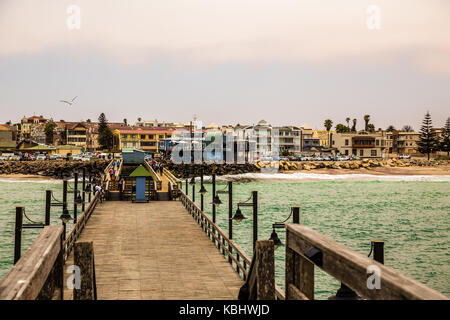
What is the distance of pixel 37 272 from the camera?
3.99m

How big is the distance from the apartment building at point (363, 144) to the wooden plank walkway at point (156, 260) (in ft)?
393

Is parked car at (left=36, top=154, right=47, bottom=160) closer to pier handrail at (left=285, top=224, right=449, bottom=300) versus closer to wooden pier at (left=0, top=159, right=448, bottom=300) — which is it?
wooden pier at (left=0, top=159, right=448, bottom=300)

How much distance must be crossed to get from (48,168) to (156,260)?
310ft

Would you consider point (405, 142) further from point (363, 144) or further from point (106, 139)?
point (106, 139)

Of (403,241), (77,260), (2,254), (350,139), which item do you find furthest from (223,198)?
(350,139)

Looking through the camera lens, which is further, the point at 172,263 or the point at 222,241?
the point at 222,241

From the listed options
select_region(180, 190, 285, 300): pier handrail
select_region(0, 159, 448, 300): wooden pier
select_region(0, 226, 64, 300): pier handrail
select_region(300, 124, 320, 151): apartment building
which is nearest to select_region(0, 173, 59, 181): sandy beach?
select_region(0, 159, 448, 300): wooden pier

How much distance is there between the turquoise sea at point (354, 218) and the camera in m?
28.0

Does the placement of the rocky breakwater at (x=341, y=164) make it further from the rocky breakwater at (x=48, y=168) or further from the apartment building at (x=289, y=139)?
the rocky breakwater at (x=48, y=168)

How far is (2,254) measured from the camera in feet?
95.8

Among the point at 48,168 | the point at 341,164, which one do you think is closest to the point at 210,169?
the point at 341,164

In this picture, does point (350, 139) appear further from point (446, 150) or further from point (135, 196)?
point (135, 196)

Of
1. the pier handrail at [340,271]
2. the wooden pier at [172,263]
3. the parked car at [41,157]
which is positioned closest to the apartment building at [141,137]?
the parked car at [41,157]
